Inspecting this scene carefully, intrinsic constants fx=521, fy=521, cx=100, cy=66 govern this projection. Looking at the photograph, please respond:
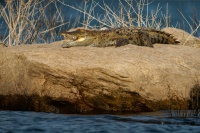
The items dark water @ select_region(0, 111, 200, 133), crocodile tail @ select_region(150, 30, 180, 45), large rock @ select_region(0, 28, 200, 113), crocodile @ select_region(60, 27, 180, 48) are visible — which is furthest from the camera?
crocodile tail @ select_region(150, 30, 180, 45)

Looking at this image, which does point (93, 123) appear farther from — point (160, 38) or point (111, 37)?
point (160, 38)

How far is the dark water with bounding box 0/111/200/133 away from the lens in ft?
22.0

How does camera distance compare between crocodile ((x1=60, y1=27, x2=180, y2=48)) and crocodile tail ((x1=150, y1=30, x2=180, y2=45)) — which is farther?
crocodile tail ((x1=150, y1=30, x2=180, y2=45))

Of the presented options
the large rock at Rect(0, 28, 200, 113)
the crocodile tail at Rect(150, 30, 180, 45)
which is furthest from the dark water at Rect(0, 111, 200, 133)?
the crocodile tail at Rect(150, 30, 180, 45)

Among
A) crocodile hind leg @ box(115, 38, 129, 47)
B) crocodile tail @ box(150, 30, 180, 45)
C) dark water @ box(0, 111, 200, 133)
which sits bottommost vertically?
dark water @ box(0, 111, 200, 133)

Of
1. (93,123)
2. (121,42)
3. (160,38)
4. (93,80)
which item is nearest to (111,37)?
(121,42)

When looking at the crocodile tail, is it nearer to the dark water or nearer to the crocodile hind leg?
the crocodile hind leg

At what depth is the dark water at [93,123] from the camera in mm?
6703

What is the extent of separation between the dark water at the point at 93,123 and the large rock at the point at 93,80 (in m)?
0.39

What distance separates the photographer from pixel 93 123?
7.16 metres

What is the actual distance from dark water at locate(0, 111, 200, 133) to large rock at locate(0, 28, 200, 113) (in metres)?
0.39

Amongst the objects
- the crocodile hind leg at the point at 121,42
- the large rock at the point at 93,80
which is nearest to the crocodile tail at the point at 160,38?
the crocodile hind leg at the point at 121,42

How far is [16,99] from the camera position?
8.57 meters

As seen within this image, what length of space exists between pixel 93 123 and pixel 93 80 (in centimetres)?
110
